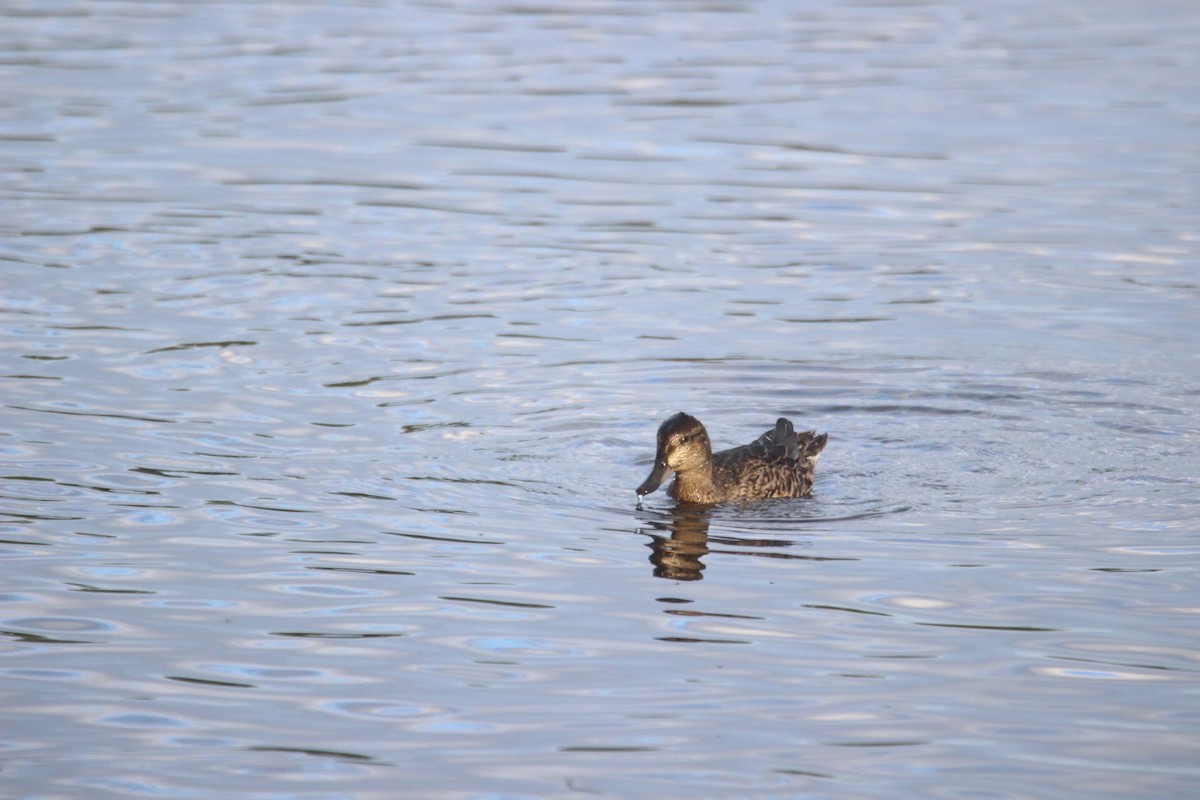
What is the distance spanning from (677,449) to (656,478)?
0.21m

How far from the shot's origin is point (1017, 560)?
9.05 m

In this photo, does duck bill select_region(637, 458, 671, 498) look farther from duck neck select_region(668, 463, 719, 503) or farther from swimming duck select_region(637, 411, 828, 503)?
duck neck select_region(668, 463, 719, 503)

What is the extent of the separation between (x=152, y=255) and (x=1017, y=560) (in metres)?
9.06

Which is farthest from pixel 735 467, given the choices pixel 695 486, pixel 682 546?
pixel 682 546

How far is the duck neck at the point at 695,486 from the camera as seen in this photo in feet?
34.7

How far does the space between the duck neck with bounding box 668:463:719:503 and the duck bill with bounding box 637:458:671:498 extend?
0.28 meters

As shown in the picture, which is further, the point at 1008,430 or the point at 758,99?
the point at 758,99

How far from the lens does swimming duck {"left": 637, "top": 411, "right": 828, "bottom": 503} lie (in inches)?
409

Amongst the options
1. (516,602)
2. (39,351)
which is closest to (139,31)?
(39,351)

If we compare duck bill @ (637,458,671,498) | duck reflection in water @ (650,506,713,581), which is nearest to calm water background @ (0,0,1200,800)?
duck reflection in water @ (650,506,713,581)

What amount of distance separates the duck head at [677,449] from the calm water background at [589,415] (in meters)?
0.27

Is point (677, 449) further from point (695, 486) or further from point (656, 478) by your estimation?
point (695, 486)

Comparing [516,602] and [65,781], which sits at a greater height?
[516,602]

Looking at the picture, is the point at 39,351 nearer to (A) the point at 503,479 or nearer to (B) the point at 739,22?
(A) the point at 503,479
